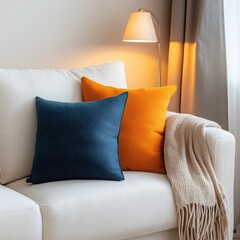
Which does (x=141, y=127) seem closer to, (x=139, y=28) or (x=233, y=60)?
(x=139, y=28)

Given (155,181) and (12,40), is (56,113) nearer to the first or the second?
(155,181)

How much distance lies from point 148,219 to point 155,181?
0.18 metres

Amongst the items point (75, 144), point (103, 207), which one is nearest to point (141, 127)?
point (75, 144)

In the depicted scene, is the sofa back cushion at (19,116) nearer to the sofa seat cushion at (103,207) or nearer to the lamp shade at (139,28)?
the sofa seat cushion at (103,207)

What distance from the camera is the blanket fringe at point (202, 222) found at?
2.44 metres

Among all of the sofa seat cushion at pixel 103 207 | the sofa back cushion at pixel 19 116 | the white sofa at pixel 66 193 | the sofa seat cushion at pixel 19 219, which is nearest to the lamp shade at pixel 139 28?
the white sofa at pixel 66 193

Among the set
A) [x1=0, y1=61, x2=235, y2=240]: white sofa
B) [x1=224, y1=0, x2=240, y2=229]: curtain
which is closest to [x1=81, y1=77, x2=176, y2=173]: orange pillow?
[x1=0, y1=61, x2=235, y2=240]: white sofa

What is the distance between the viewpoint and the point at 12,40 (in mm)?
3143

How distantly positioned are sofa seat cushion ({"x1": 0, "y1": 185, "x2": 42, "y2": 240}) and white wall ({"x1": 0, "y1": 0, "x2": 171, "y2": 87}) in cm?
120

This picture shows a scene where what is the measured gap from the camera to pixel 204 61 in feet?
10.8

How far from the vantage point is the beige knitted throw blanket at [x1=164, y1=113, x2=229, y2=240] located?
2443 millimetres

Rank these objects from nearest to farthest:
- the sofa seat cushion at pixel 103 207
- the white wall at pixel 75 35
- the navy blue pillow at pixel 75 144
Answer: the sofa seat cushion at pixel 103 207
the navy blue pillow at pixel 75 144
the white wall at pixel 75 35

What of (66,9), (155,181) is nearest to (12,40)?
(66,9)

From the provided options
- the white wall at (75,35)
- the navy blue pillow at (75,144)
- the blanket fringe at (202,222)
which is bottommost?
the blanket fringe at (202,222)
